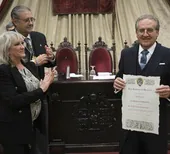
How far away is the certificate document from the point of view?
180 centimetres

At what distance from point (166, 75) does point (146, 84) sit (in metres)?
0.13

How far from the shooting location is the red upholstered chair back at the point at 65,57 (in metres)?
4.72

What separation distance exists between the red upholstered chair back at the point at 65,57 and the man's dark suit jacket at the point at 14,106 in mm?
2681

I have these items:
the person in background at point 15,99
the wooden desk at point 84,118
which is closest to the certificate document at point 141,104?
the person in background at point 15,99

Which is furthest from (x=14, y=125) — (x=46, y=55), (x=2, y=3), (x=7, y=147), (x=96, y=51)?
(x=2, y=3)

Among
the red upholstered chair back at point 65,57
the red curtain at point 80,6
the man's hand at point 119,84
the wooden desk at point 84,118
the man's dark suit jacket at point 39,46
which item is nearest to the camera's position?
the man's hand at point 119,84

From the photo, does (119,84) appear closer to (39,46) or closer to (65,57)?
(39,46)

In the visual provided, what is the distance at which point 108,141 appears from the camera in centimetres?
344

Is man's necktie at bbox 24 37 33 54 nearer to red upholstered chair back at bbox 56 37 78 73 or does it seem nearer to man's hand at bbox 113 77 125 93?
man's hand at bbox 113 77 125 93

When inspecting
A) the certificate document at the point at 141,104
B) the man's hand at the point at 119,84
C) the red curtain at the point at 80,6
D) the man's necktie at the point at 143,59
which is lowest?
the certificate document at the point at 141,104

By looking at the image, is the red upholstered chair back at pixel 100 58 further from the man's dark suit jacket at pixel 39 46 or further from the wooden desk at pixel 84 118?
the man's dark suit jacket at pixel 39 46

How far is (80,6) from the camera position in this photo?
564cm

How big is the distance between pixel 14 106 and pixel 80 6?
3.94m

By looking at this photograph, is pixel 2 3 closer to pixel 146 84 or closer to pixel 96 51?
pixel 96 51
